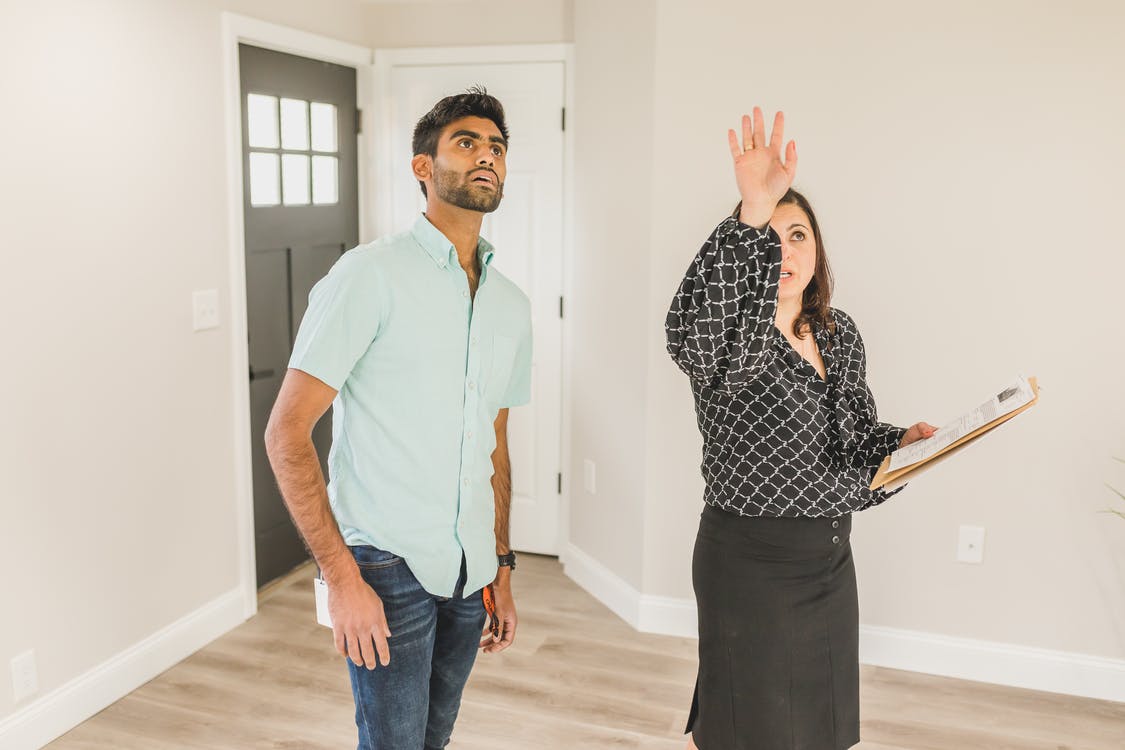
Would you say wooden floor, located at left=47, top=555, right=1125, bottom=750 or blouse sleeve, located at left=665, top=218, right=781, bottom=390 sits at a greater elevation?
blouse sleeve, located at left=665, top=218, right=781, bottom=390

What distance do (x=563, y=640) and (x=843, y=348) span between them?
1825 millimetres

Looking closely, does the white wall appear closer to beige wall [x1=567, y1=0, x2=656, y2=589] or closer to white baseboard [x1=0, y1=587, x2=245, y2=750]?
beige wall [x1=567, y1=0, x2=656, y2=589]

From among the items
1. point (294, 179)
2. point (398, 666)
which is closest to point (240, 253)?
point (294, 179)

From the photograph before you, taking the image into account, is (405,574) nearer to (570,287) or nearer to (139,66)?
(139,66)

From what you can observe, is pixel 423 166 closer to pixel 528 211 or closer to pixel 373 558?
pixel 373 558

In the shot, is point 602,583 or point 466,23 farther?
point 466,23

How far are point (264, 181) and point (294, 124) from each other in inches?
11.5

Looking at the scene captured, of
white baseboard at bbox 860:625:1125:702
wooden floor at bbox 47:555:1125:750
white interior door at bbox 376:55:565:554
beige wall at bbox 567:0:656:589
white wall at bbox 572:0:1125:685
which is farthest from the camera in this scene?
white interior door at bbox 376:55:565:554

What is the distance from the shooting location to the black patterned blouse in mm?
1492

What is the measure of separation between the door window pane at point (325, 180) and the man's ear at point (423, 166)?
2.18 m

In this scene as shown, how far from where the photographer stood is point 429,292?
1.63 m

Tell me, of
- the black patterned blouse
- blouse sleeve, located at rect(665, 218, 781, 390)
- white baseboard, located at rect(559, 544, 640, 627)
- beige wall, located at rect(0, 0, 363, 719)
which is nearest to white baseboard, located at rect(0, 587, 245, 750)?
beige wall, located at rect(0, 0, 363, 719)

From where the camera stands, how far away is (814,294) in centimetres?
193

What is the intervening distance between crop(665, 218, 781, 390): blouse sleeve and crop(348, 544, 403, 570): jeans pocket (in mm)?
583
